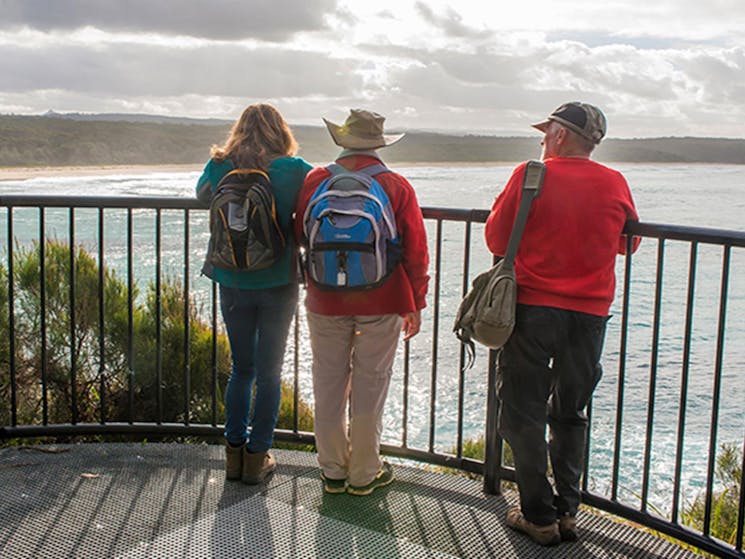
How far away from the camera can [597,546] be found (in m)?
3.40

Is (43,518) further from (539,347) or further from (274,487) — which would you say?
(539,347)

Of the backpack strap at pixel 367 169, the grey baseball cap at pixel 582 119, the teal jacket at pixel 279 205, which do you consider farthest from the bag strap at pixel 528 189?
the teal jacket at pixel 279 205

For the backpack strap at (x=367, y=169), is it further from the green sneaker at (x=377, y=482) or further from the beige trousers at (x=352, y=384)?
the green sneaker at (x=377, y=482)

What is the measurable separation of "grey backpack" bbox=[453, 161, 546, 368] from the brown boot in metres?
1.34

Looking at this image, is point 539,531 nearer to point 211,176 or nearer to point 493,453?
point 493,453

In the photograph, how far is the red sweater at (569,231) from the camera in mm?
3113

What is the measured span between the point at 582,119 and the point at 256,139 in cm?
134

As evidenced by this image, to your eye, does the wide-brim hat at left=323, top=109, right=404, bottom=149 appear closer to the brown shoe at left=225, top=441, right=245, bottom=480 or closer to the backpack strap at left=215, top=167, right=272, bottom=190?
the backpack strap at left=215, top=167, right=272, bottom=190

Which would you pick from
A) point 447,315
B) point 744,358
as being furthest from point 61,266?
point 744,358

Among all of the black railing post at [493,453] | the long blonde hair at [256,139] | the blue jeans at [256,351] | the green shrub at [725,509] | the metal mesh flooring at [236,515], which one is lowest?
the green shrub at [725,509]

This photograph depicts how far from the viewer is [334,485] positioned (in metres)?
3.79

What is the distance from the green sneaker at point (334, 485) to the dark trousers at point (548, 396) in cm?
83

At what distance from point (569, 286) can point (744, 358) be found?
1740cm

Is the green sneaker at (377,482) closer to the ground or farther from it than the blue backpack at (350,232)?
closer to the ground
